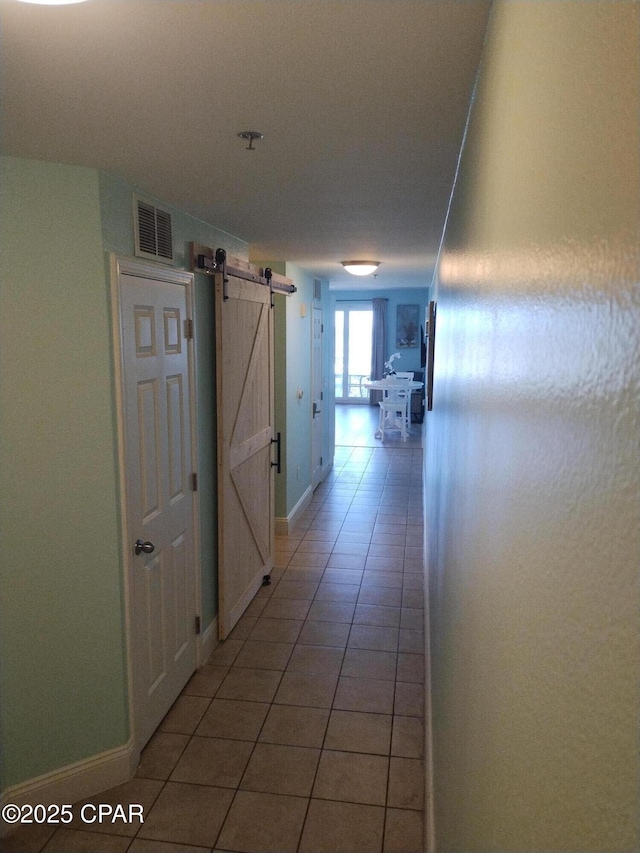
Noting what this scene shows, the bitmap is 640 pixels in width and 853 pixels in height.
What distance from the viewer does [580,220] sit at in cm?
51

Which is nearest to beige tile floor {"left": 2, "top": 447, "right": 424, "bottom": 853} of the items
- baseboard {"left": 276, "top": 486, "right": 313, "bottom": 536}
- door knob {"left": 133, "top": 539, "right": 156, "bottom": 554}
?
baseboard {"left": 276, "top": 486, "right": 313, "bottom": 536}

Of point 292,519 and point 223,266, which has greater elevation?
point 223,266

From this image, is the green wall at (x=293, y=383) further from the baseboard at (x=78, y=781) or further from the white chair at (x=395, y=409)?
the white chair at (x=395, y=409)

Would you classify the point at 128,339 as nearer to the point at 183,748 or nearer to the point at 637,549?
the point at 183,748

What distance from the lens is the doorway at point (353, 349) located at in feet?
47.6

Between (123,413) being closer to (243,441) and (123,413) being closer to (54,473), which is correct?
(54,473)

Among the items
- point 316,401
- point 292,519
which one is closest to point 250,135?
point 292,519

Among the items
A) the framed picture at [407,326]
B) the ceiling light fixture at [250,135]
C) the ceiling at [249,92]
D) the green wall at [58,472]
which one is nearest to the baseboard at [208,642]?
the green wall at [58,472]

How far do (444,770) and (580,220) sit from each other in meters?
1.80

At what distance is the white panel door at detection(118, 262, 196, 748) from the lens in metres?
2.89

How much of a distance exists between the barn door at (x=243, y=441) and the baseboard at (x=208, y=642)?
44 millimetres

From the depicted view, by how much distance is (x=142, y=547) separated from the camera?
2998 mm

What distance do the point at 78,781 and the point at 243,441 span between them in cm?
220

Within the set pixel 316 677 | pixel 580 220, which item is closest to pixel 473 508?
pixel 580 220
